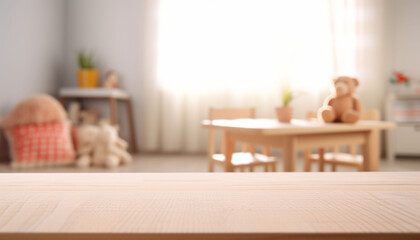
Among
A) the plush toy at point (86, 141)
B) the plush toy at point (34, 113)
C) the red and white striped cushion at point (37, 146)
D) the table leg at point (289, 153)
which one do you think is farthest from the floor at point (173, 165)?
the table leg at point (289, 153)

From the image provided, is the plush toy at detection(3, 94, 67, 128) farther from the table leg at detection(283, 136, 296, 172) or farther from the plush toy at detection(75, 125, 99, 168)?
the table leg at detection(283, 136, 296, 172)

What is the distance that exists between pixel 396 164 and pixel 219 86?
2.11 m

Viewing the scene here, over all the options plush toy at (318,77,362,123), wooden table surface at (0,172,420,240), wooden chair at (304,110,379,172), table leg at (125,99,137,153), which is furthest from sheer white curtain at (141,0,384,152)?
wooden table surface at (0,172,420,240)

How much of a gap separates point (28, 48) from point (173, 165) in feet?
6.65

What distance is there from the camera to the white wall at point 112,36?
381cm

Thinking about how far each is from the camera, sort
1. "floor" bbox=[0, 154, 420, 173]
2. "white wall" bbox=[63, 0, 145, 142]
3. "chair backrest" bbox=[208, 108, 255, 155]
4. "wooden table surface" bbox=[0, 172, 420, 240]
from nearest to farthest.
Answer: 1. "wooden table surface" bbox=[0, 172, 420, 240]
2. "chair backrest" bbox=[208, 108, 255, 155]
3. "floor" bbox=[0, 154, 420, 173]
4. "white wall" bbox=[63, 0, 145, 142]

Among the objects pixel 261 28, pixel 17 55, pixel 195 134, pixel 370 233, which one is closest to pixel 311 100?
pixel 261 28

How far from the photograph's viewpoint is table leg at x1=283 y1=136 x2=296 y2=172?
1280 millimetres

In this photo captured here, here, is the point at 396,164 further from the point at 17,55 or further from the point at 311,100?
the point at 17,55

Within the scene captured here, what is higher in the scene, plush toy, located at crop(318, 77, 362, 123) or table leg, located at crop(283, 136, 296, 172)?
plush toy, located at crop(318, 77, 362, 123)

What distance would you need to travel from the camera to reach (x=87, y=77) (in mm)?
3514

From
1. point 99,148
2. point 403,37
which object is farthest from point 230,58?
point 403,37

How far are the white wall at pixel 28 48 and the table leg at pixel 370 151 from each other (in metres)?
3.09

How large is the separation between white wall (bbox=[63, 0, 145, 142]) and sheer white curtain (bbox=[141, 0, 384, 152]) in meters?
0.20
